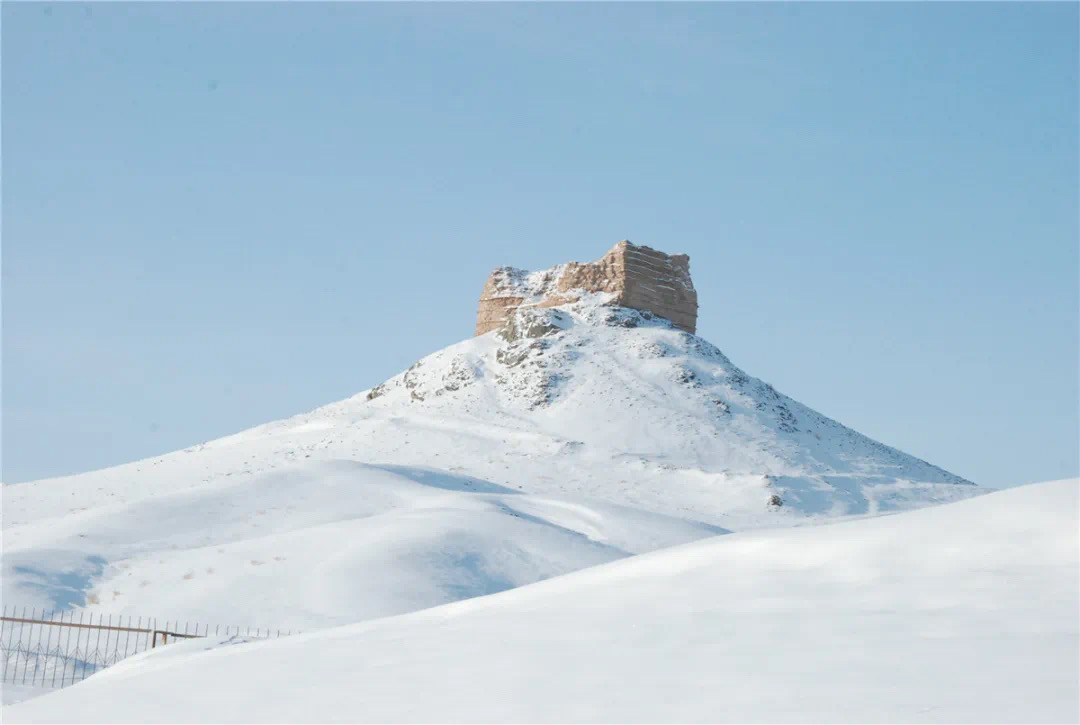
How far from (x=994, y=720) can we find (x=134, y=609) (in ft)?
68.9

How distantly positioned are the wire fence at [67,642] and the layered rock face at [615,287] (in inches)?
2029

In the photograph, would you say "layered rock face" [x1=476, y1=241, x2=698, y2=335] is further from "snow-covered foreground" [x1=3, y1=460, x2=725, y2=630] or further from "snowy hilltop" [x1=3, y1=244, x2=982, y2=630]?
"snow-covered foreground" [x1=3, y1=460, x2=725, y2=630]

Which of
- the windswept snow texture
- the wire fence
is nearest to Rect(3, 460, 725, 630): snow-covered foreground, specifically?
the windswept snow texture

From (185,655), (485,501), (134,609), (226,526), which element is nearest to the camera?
(185,655)

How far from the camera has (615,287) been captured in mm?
71375

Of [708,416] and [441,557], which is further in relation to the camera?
[708,416]

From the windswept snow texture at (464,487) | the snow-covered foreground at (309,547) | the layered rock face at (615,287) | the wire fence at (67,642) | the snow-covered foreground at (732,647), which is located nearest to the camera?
the snow-covered foreground at (732,647)

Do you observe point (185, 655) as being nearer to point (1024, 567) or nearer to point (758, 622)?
point (758, 622)

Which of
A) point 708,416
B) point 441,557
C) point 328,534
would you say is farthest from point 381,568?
point 708,416

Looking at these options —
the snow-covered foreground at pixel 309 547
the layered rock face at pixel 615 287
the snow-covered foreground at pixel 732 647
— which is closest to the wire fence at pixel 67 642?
the snow-covered foreground at pixel 309 547

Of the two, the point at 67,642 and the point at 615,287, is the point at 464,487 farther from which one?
the point at 615,287

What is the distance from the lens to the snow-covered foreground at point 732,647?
19.5ft

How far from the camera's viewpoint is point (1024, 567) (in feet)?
24.6

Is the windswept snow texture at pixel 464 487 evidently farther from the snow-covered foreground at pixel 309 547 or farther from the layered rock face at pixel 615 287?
the layered rock face at pixel 615 287
